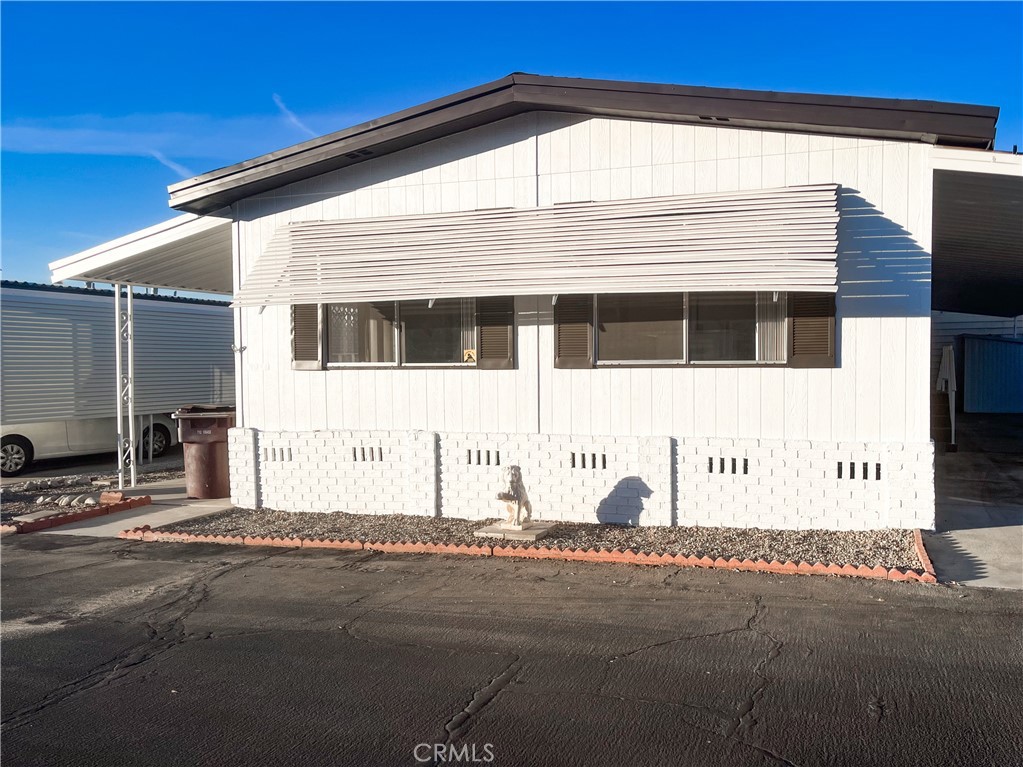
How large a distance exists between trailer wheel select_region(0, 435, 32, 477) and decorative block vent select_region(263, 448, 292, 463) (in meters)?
7.62

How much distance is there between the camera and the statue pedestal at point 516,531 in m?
8.77

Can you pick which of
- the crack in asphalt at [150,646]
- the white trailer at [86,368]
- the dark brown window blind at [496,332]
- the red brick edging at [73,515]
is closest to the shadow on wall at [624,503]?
the dark brown window blind at [496,332]

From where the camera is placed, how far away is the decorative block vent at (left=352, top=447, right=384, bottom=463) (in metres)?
10.2

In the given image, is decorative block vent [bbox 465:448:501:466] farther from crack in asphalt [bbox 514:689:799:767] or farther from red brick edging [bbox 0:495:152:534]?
red brick edging [bbox 0:495:152:534]

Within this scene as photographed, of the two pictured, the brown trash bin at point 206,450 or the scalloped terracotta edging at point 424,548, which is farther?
the brown trash bin at point 206,450

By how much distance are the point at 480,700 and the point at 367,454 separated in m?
5.73

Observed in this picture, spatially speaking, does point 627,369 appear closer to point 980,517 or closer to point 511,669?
point 980,517

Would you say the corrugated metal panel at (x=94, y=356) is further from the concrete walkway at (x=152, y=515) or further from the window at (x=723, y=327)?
the window at (x=723, y=327)

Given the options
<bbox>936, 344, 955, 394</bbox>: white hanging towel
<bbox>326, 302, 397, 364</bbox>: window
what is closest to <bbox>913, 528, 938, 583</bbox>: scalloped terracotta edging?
<bbox>326, 302, 397, 364</bbox>: window

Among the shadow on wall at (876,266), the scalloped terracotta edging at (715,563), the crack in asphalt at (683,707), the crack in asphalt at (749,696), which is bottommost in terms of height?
the crack in asphalt at (683,707)

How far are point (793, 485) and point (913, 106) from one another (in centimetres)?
372

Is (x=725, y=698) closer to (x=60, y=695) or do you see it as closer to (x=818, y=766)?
(x=818, y=766)

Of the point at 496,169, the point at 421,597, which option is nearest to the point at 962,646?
the point at 421,597

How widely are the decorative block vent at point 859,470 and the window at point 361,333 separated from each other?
16.8ft
